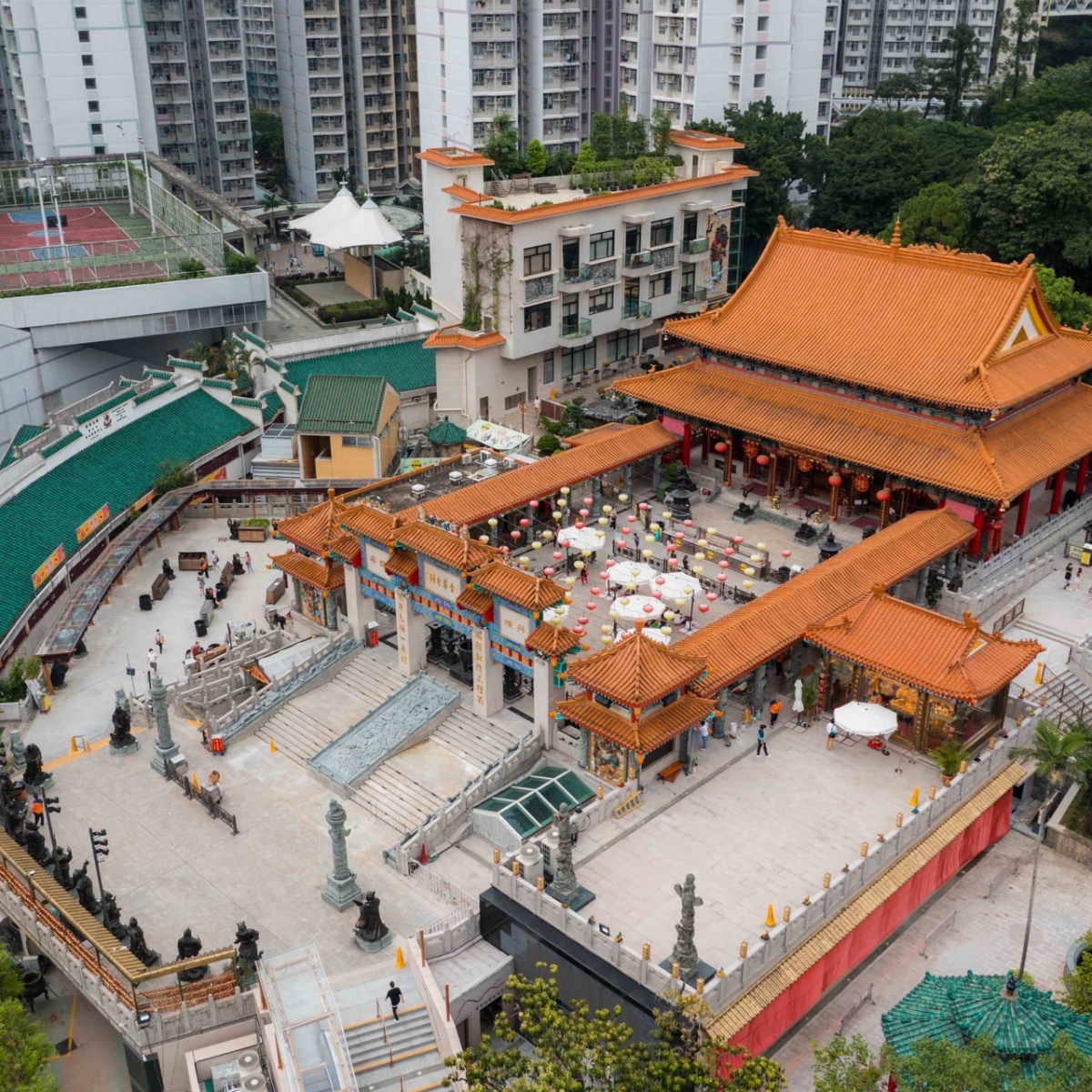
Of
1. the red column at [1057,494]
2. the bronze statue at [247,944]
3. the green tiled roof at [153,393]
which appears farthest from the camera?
the green tiled roof at [153,393]

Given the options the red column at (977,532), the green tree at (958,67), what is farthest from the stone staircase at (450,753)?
the green tree at (958,67)

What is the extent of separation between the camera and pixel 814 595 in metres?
50.4

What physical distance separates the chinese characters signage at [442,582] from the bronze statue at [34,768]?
15766mm

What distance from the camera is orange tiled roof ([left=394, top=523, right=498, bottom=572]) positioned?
49406 millimetres

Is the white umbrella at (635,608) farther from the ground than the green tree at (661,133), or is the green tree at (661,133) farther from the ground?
the green tree at (661,133)

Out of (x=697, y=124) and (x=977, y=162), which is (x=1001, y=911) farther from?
(x=697, y=124)

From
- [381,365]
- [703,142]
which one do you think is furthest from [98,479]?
[703,142]

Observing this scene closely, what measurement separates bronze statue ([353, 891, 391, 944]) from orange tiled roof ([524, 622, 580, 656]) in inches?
412

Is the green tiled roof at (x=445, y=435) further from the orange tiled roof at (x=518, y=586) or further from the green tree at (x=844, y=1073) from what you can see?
the green tree at (x=844, y=1073)

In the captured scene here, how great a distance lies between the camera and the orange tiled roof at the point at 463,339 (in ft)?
254

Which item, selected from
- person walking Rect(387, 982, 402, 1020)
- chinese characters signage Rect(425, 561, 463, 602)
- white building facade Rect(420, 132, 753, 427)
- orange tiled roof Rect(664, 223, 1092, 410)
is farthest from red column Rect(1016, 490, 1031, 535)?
person walking Rect(387, 982, 402, 1020)

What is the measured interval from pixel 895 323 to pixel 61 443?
43.5 m

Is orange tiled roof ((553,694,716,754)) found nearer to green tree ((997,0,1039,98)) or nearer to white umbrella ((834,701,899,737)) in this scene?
white umbrella ((834,701,899,737))

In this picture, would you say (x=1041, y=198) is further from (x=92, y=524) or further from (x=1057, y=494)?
(x=92, y=524)
